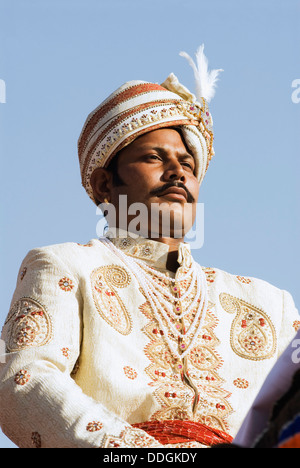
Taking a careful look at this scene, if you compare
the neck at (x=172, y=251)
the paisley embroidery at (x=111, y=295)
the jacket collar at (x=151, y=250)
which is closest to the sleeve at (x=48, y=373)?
the paisley embroidery at (x=111, y=295)

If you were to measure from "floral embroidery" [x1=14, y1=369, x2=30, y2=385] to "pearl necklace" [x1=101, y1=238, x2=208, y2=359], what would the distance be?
2.89 feet

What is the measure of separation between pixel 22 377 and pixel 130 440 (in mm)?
659

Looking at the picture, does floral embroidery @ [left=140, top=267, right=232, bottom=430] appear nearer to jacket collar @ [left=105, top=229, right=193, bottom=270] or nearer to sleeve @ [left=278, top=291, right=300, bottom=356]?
jacket collar @ [left=105, top=229, right=193, bottom=270]

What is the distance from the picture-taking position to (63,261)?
480 centimetres

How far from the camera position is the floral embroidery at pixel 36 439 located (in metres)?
3.95

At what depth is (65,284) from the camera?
4672mm

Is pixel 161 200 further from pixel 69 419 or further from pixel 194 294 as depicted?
pixel 69 419

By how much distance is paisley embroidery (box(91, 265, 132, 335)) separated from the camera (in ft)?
15.4

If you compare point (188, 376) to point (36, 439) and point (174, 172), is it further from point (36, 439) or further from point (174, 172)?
point (174, 172)

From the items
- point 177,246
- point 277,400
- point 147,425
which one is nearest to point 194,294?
point 177,246

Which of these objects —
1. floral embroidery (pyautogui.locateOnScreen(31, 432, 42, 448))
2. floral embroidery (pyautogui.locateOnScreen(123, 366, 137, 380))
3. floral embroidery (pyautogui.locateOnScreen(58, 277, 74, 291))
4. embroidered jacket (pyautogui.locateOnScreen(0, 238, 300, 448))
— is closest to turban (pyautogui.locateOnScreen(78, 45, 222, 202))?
embroidered jacket (pyautogui.locateOnScreen(0, 238, 300, 448))

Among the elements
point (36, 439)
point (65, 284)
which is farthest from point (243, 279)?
point (36, 439)

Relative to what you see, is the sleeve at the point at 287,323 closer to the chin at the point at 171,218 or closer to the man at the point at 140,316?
the man at the point at 140,316

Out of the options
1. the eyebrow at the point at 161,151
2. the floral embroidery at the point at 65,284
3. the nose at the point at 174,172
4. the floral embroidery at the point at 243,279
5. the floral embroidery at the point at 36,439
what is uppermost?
the eyebrow at the point at 161,151
